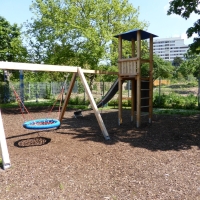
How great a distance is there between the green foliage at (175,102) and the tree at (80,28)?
4.20m

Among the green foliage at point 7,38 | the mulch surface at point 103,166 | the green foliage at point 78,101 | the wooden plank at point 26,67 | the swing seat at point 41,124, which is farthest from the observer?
the green foliage at point 7,38

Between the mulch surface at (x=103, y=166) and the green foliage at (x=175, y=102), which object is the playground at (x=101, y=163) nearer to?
the mulch surface at (x=103, y=166)

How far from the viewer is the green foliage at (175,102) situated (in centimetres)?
1359

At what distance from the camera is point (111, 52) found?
14.3 metres

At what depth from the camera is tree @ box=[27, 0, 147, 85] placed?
13.2 m

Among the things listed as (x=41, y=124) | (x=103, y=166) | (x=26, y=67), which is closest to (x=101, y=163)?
(x=103, y=166)

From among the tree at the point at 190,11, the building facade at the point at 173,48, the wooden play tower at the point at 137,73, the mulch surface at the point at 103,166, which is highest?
the building facade at the point at 173,48

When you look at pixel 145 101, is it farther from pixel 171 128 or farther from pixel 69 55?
pixel 69 55

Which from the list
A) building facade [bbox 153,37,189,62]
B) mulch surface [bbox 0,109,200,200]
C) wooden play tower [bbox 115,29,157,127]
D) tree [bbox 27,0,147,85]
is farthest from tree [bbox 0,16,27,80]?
building facade [bbox 153,37,189,62]

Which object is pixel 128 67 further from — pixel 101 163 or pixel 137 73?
pixel 101 163

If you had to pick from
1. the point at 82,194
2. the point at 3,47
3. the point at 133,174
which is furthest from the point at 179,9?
the point at 3,47

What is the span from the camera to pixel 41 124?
6.31m

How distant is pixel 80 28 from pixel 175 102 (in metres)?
7.39

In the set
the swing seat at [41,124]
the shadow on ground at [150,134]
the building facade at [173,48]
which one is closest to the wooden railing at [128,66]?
the shadow on ground at [150,134]
